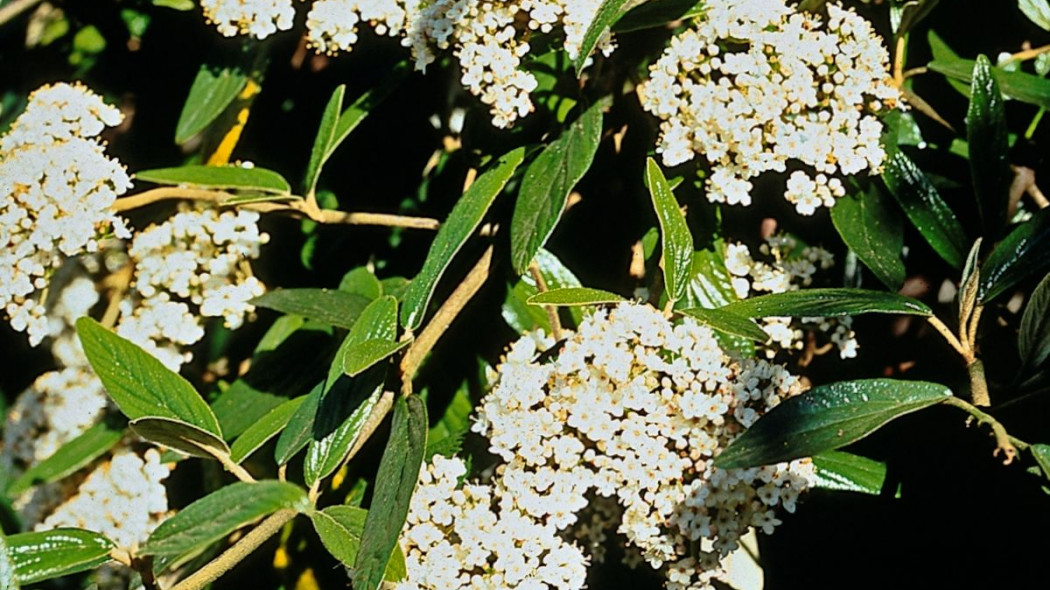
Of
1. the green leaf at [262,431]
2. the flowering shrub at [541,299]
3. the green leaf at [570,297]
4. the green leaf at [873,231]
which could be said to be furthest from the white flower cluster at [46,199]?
the green leaf at [873,231]

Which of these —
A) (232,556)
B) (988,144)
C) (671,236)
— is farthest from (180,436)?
(988,144)

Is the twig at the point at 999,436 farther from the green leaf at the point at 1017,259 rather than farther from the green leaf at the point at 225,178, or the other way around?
the green leaf at the point at 225,178

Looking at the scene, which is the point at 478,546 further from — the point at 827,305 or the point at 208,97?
the point at 208,97

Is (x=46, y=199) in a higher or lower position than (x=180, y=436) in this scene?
higher

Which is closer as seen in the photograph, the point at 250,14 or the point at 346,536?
the point at 346,536

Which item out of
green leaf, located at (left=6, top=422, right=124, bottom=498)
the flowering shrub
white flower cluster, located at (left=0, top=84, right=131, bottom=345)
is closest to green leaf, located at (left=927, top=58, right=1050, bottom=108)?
the flowering shrub

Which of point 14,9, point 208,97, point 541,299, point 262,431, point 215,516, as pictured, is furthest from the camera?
point 14,9

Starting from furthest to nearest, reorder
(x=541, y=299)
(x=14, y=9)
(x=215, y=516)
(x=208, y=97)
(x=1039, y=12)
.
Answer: (x=14, y=9)
(x=208, y=97)
(x=1039, y=12)
(x=541, y=299)
(x=215, y=516)

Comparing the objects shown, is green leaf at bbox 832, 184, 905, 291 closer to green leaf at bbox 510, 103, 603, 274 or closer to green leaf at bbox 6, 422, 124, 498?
green leaf at bbox 510, 103, 603, 274
